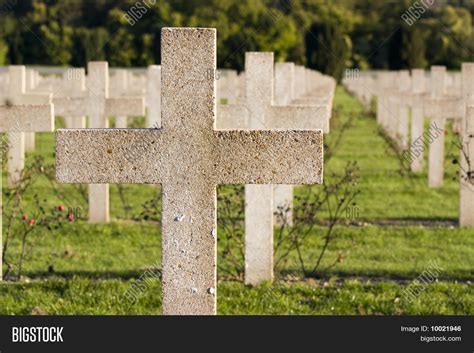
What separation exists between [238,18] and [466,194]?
64.7 metres

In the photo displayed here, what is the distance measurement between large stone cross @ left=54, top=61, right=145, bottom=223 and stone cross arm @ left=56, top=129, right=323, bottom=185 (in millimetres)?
6480

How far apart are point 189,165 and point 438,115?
8525 millimetres

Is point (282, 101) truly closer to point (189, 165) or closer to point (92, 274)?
point (92, 274)

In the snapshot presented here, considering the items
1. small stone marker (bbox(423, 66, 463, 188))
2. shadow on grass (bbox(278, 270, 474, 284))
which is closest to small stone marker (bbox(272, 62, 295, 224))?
shadow on grass (bbox(278, 270, 474, 284))

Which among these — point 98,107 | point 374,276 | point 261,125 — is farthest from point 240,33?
point 261,125

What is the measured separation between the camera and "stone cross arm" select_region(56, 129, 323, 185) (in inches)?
184

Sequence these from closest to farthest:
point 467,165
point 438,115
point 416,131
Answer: point 467,165
point 438,115
point 416,131

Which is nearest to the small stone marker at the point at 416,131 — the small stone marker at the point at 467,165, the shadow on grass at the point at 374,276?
the small stone marker at the point at 467,165

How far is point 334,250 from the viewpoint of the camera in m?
10.2

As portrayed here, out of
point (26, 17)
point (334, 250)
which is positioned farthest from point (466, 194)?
point (26, 17)

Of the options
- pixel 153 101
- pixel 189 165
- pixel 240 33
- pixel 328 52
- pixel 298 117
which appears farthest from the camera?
pixel 240 33

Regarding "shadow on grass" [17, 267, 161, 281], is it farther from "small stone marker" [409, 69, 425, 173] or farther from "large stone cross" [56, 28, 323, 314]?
"small stone marker" [409, 69, 425, 173]

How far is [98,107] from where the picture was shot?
11.5 m
